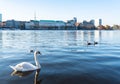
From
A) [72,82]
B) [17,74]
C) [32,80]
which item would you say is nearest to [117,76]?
[72,82]

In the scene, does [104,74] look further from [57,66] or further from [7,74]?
[7,74]

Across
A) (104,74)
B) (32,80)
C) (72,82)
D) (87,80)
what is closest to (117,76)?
(104,74)

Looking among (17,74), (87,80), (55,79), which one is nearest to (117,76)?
(87,80)

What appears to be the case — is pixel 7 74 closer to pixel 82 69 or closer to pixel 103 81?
pixel 82 69

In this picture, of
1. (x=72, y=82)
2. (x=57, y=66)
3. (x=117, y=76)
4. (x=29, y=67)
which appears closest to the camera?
(x=72, y=82)

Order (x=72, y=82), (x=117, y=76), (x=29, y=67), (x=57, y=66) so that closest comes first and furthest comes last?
1. (x=72, y=82)
2. (x=117, y=76)
3. (x=29, y=67)
4. (x=57, y=66)

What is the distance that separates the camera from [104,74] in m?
16.8

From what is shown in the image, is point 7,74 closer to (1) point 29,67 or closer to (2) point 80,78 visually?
(1) point 29,67

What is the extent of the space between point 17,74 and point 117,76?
7.64m

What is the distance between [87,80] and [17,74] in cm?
556

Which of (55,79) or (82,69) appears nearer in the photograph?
(55,79)

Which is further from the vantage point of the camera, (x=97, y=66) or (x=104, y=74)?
(x=97, y=66)

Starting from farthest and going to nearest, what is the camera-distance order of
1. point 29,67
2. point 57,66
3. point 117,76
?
point 57,66, point 29,67, point 117,76

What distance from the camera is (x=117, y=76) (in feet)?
53.2
